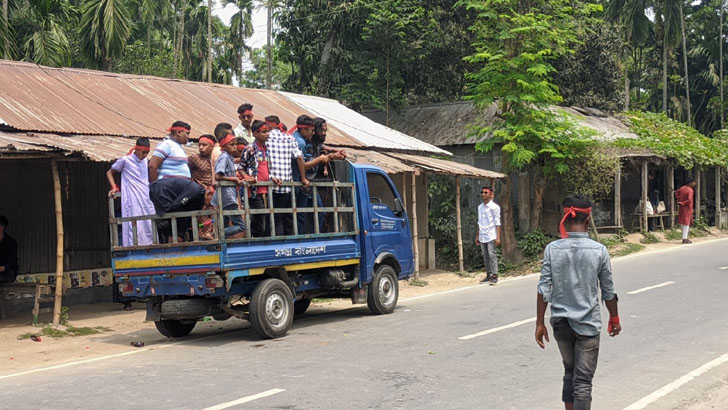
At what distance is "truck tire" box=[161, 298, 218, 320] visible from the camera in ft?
31.7

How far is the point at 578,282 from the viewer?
17.7 feet

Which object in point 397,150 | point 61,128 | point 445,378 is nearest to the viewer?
point 445,378

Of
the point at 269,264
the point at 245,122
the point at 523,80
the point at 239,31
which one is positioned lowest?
the point at 269,264

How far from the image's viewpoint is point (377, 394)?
6789 mm

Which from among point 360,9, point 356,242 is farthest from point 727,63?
point 356,242

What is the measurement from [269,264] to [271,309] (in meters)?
0.56

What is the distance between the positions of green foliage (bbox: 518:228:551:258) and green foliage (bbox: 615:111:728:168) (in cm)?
349

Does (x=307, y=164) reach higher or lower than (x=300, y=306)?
higher

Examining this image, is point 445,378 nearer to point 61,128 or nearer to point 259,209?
point 259,209

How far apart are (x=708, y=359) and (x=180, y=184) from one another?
20.6 ft

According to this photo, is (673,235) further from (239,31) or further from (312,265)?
(239,31)

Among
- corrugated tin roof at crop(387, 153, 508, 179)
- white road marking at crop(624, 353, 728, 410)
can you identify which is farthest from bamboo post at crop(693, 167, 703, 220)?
white road marking at crop(624, 353, 728, 410)

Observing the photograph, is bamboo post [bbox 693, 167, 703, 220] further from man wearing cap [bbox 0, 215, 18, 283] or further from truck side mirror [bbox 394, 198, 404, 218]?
man wearing cap [bbox 0, 215, 18, 283]

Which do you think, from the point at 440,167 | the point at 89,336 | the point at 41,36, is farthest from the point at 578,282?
the point at 41,36
